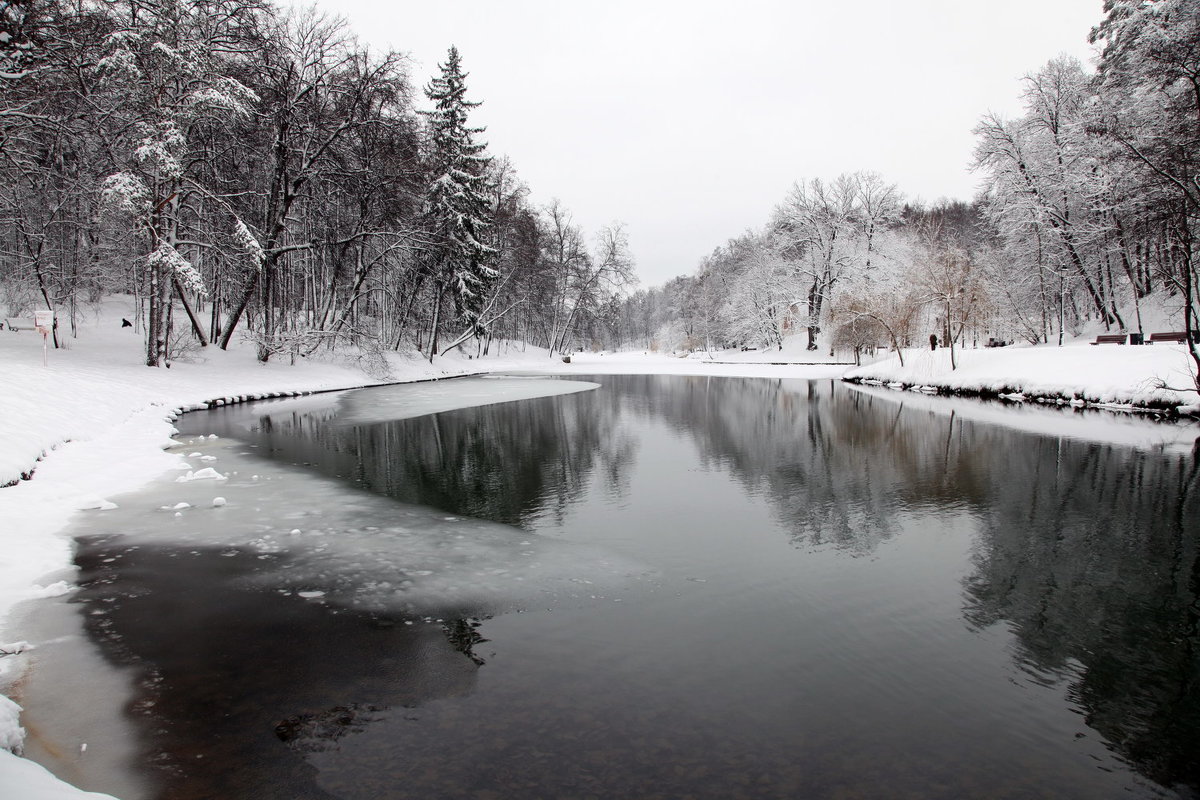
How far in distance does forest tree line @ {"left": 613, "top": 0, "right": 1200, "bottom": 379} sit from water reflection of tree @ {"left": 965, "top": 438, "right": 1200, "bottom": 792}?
421 inches

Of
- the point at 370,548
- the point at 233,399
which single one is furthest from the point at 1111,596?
the point at 233,399

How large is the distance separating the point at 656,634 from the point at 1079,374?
2395 cm

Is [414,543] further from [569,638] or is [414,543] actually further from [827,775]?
[827,775]

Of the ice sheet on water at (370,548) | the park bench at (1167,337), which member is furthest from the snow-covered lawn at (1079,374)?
the ice sheet on water at (370,548)

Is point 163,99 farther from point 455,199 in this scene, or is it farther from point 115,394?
point 455,199

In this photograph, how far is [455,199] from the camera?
121 feet

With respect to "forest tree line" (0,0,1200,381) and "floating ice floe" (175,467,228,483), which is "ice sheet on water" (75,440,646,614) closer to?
"floating ice floe" (175,467,228,483)

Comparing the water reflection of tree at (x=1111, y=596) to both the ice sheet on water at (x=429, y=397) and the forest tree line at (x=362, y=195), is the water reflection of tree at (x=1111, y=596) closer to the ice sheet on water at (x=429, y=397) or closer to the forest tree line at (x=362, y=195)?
the forest tree line at (x=362, y=195)

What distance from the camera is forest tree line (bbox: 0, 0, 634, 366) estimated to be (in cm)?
1842

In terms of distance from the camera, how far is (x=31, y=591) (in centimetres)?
570

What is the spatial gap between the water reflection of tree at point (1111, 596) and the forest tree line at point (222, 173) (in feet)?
60.5

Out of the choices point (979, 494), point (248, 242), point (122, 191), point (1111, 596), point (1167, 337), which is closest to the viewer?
point (1111, 596)

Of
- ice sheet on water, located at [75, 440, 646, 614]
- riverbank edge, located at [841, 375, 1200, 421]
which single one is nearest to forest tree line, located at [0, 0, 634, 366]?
ice sheet on water, located at [75, 440, 646, 614]

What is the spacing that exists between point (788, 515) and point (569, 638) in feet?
15.8
